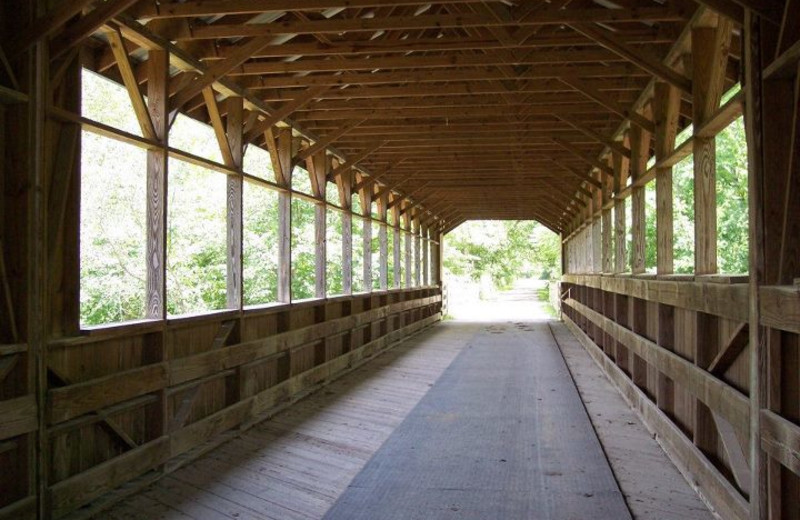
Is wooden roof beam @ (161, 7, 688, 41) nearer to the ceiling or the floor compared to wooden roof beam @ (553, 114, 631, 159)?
nearer to the ceiling

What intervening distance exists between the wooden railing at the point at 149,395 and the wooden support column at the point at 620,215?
4276mm

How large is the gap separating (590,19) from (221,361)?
4.23 metres

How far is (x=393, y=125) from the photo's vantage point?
9.96 m

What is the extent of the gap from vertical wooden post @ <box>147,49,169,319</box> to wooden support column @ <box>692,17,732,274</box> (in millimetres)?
3938

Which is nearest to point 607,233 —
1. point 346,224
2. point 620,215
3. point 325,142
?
point 620,215

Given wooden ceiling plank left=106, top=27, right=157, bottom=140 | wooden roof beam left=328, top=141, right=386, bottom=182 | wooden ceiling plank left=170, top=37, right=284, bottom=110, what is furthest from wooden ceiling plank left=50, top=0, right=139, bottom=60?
wooden roof beam left=328, top=141, right=386, bottom=182

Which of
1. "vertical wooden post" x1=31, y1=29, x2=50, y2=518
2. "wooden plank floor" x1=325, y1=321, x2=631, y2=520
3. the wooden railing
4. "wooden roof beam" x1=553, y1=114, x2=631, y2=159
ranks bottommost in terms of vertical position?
"wooden plank floor" x1=325, y1=321, x2=631, y2=520

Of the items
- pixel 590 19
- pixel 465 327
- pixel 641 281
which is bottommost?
pixel 465 327

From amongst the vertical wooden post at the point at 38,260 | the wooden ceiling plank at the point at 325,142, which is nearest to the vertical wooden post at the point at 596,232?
the wooden ceiling plank at the point at 325,142

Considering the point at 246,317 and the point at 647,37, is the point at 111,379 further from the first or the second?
the point at 647,37

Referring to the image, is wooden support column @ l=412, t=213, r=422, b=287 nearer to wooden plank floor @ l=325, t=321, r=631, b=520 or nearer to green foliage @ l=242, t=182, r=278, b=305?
green foliage @ l=242, t=182, r=278, b=305

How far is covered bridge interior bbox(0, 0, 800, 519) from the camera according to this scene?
3.55 m

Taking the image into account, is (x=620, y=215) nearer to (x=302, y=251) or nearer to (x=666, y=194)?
(x=666, y=194)

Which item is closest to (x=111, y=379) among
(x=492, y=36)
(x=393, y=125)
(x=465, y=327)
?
(x=492, y=36)
